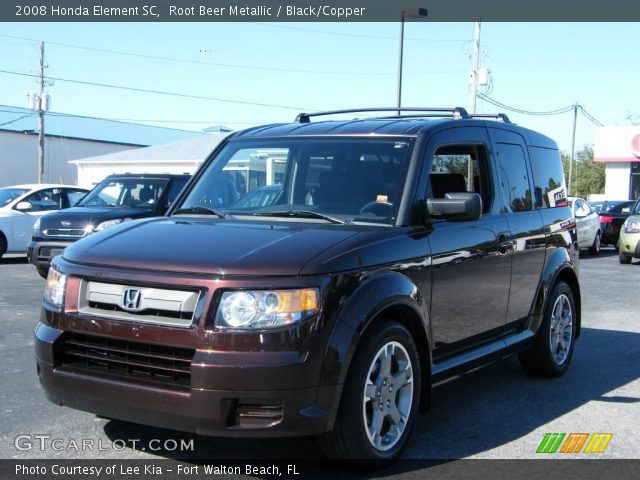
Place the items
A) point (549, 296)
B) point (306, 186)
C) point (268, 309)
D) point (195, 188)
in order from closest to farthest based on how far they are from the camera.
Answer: point (268, 309)
point (306, 186)
point (195, 188)
point (549, 296)

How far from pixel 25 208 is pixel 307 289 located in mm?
13941

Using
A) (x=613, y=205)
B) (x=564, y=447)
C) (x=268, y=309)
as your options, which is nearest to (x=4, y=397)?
(x=268, y=309)

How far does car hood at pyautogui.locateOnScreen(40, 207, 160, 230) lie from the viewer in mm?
11875

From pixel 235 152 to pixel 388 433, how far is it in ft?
7.97

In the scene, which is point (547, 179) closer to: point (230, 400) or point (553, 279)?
point (553, 279)

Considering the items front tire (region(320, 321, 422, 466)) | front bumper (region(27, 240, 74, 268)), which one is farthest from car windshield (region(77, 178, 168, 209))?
front tire (region(320, 321, 422, 466))

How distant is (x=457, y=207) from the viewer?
4.65 metres

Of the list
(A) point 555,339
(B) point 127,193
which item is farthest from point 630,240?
(A) point 555,339

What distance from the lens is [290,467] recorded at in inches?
168

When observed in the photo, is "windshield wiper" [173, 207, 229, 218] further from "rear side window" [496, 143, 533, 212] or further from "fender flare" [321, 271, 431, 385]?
"rear side window" [496, 143, 533, 212]

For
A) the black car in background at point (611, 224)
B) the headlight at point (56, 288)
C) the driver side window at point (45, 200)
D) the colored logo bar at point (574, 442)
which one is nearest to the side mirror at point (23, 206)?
the driver side window at point (45, 200)

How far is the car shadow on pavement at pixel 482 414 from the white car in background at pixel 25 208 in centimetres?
1217

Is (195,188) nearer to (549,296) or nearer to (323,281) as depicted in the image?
(323,281)

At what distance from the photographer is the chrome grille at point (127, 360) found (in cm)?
375
